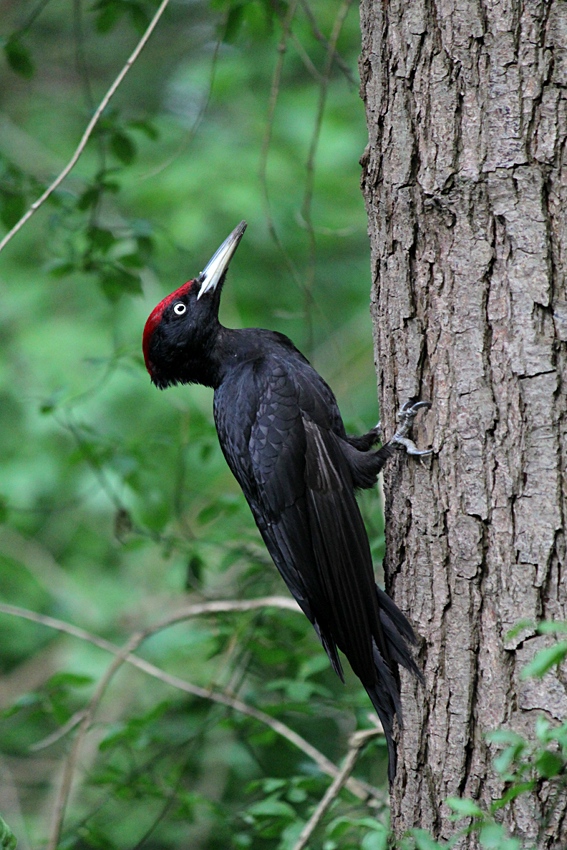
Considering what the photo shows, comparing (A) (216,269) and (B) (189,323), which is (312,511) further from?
(A) (216,269)

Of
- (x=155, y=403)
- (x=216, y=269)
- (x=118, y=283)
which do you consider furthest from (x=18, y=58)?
(x=155, y=403)

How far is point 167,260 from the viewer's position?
5.35 metres

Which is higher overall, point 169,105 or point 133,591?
point 169,105

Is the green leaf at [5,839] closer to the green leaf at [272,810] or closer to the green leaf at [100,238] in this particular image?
the green leaf at [272,810]

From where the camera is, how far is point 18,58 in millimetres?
3293

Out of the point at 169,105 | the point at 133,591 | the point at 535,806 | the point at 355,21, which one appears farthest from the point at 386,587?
the point at 169,105

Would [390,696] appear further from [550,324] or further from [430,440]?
[550,324]

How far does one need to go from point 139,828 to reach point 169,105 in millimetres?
4856

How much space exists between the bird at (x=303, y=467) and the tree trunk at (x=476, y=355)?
5.3 inches

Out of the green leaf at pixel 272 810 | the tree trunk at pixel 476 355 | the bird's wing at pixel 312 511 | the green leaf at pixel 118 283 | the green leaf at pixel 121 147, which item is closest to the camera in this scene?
the tree trunk at pixel 476 355

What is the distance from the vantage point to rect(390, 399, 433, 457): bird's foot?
2045 mm

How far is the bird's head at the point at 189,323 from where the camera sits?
10.1ft

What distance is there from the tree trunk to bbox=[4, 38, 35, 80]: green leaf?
174 centimetres

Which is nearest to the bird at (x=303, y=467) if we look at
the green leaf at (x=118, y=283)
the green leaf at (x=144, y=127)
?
the green leaf at (x=118, y=283)
